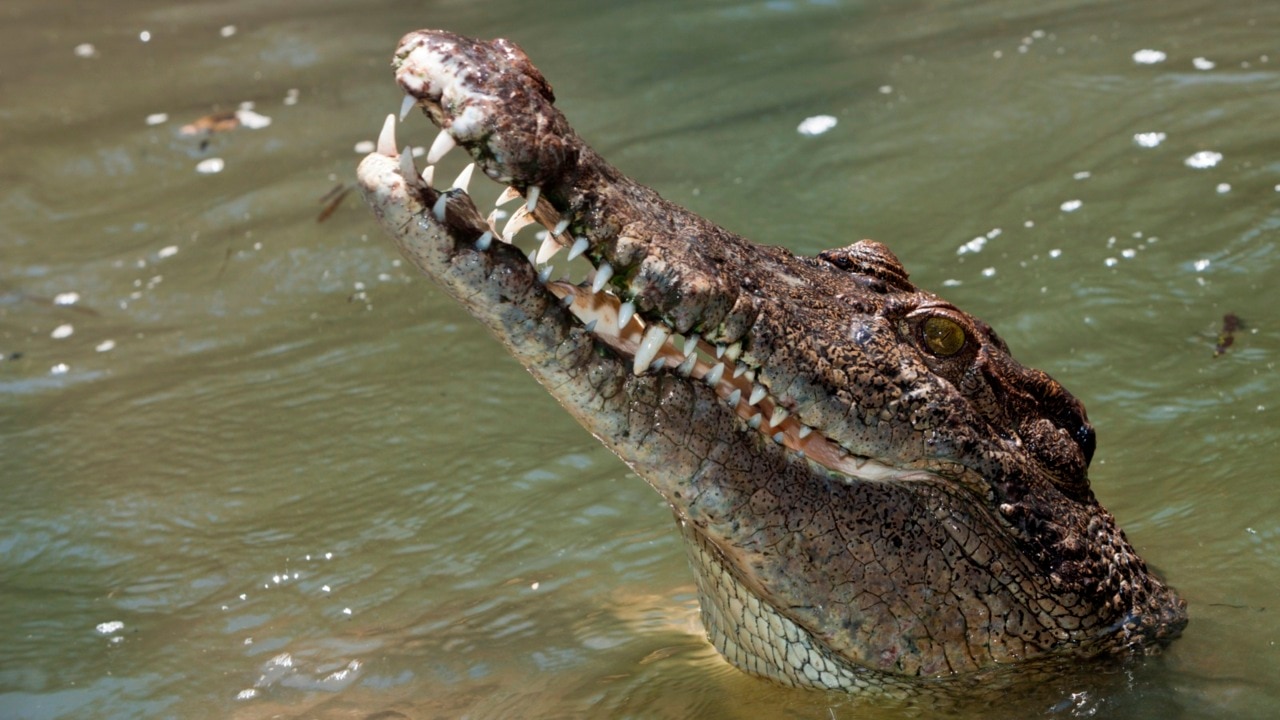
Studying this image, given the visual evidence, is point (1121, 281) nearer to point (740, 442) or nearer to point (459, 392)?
point (459, 392)

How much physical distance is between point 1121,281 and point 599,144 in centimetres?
333

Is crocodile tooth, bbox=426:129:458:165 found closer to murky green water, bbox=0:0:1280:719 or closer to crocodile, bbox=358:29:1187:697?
crocodile, bbox=358:29:1187:697

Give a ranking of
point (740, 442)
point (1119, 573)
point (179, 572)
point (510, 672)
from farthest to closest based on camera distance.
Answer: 1. point (179, 572)
2. point (510, 672)
3. point (1119, 573)
4. point (740, 442)

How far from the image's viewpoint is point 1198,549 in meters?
4.18

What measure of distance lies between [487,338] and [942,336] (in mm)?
3138

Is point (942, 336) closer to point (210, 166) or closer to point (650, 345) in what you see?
point (650, 345)

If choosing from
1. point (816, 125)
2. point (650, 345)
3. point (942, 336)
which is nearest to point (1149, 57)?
point (816, 125)

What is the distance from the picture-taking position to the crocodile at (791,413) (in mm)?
2783

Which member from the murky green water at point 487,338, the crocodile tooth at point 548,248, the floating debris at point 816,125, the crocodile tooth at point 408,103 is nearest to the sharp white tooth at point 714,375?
the crocodile tooth at point 548,248

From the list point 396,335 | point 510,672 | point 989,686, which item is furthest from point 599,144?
point 989,686

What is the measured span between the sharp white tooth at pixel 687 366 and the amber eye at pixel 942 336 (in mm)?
770

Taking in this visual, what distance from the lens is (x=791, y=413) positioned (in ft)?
10.2

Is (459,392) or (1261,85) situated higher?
(1261,85)

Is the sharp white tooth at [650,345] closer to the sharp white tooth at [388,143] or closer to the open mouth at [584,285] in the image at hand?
the open mouth at [584,285]
